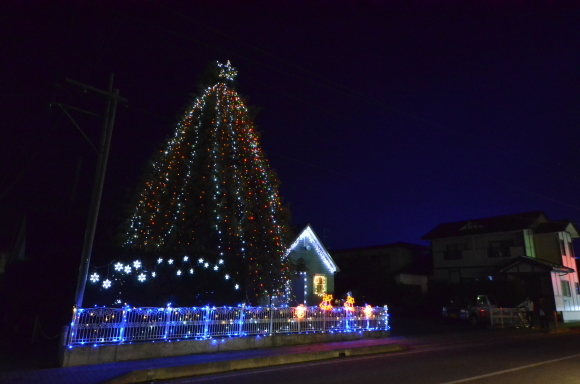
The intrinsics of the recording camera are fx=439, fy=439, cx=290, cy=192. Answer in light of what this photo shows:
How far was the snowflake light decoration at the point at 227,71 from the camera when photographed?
16609mm

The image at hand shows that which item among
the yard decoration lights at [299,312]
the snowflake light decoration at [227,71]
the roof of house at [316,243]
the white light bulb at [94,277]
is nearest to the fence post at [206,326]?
the yard decoration lights at [299,312]

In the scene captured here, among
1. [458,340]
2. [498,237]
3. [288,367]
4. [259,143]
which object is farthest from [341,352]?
[498,237]

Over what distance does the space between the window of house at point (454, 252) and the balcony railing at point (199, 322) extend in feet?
81.6

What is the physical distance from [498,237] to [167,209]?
31.0 m

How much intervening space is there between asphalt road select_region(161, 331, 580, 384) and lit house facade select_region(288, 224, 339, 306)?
1204 centimetres

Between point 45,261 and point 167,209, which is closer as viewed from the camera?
point 167,209

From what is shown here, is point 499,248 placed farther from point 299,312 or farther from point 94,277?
point 94,277

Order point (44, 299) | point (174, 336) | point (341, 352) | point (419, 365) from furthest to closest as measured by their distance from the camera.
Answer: point (44, 299) < point (341, 352) < point (174, 336) < point (419, 365)

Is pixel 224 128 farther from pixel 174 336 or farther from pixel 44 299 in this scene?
pixel 44 299

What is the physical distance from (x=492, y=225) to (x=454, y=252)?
3.95 meters

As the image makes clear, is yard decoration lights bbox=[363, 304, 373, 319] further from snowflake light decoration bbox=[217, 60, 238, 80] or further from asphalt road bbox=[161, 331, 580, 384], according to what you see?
snowflake light decoration bbox=[217, 60, 238, 80]

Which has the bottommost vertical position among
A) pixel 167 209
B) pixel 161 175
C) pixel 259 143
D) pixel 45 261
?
pixel 45 261

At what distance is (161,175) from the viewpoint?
14.6 meters

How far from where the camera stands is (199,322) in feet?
41.1
